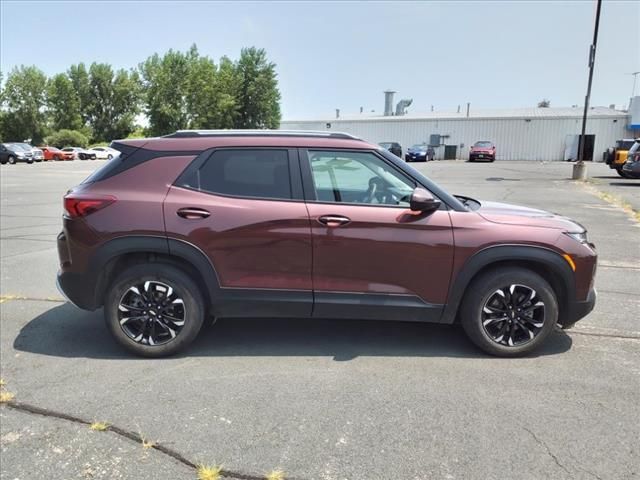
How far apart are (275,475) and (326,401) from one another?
0.79m

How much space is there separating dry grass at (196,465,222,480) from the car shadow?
4.69ft

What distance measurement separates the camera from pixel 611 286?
19.6 ft

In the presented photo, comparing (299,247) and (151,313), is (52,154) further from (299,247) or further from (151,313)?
(299,247)

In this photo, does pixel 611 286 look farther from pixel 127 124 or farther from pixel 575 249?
pixel 127 124

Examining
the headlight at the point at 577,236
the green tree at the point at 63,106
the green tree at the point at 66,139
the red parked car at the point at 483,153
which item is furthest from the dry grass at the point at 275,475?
the green tree at the point at 63,106

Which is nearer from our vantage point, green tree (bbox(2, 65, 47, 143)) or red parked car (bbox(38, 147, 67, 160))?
red parked car (bbox(38, 147, 67, 160))

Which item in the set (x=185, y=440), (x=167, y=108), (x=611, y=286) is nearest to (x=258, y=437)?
(x=185, y=440)

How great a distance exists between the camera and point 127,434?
297 centimetres

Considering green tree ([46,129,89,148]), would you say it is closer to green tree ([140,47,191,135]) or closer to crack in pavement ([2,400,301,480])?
green tree ([140,47,191,135])

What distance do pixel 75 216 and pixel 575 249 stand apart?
153 inches

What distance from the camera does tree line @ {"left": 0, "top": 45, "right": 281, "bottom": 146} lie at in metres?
60.9

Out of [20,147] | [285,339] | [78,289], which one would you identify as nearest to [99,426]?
[78,289]

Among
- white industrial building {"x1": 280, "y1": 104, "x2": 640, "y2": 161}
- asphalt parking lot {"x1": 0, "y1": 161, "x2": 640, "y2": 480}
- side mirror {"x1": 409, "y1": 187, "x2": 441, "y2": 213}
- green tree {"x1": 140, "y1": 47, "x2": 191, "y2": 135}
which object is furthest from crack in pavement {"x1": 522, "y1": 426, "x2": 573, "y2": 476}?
green tree {"x1": 140, "y1": 47, "x2": 191, "y2": 135}

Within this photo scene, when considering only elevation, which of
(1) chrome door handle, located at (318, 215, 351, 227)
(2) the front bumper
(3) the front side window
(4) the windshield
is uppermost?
(3) the front side window
